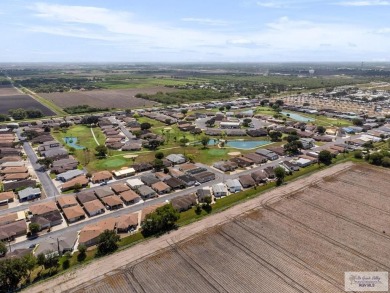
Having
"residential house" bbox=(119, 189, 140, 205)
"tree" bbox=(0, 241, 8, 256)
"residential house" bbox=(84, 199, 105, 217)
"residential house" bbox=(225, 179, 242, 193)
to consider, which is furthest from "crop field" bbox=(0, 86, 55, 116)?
"tree" bbox=(0, 241, 8, 256)

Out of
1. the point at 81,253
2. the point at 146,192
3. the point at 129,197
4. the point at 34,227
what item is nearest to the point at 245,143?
the point at 146,192

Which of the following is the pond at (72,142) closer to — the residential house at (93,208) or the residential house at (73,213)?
the residential house at (93,208)

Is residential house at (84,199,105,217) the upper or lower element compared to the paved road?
upper

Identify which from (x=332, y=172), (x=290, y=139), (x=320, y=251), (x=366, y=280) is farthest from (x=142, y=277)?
(x=290, y=139)

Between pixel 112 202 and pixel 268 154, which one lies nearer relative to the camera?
pixel 112 202

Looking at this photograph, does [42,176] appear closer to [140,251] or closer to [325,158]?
[140,251]

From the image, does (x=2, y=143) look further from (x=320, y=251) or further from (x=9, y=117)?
(x=320, y=251)

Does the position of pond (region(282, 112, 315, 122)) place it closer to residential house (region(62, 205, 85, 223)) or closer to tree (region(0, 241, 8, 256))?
residential house (region(62, 205, 85, 223))
